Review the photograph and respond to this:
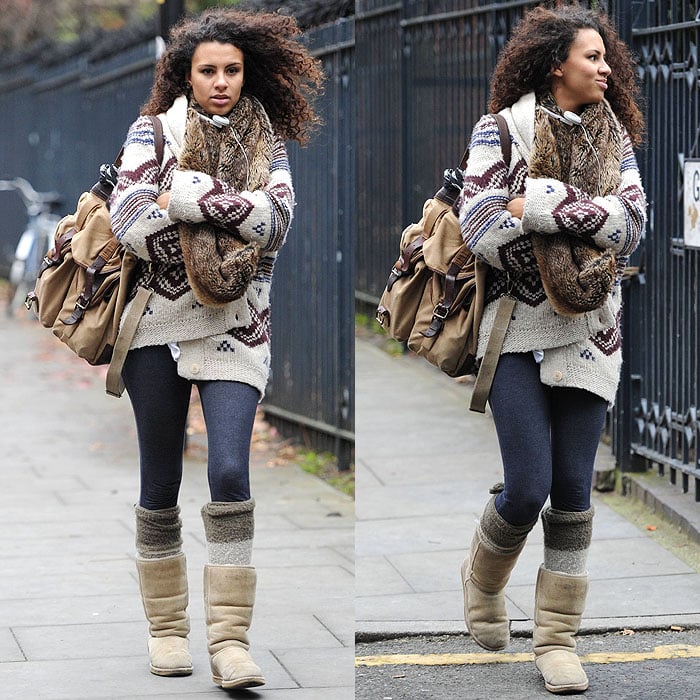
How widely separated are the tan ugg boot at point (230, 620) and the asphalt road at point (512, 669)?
40 cm

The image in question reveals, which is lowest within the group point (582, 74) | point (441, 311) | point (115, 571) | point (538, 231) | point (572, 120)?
point (115, 571)

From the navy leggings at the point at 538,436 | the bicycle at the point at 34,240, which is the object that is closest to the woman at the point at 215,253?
the navy leggings at the point at 538,436

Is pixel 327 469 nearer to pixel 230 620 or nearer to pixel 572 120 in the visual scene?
pixel 230 620

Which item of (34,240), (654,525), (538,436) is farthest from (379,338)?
(34,240)

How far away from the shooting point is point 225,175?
452 cm

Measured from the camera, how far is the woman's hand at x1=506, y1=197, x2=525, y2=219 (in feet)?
14.0

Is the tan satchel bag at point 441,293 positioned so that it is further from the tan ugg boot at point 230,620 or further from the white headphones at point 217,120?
the tan ugg boot at point 230,620

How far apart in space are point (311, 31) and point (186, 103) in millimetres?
3908

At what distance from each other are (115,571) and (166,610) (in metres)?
1.48

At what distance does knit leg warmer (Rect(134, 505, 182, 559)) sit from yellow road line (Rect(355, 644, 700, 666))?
76 cm

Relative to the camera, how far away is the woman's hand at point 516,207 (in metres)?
4.28

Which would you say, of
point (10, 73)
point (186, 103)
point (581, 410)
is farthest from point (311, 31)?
point (10, 73)

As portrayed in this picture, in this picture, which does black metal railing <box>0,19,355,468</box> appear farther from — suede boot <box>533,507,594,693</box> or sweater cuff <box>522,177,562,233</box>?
sweater cuff <box>522,177,562,233</box>

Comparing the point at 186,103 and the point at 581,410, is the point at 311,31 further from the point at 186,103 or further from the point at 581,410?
the point at 581,410
